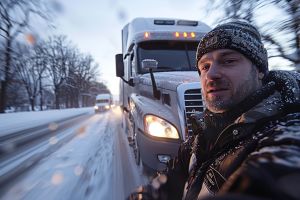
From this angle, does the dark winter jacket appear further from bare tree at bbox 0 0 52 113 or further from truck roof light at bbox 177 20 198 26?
bare tree at bbox 0 0 52 113

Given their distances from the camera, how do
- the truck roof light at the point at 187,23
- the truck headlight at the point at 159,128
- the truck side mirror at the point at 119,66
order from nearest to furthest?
the truck headlight at the point at 159,128
the truck side mirror at the point at 119,66
the truck roof light at the point at 187,23

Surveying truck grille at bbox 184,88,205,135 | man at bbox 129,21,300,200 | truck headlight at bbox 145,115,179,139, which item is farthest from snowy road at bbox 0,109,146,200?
truck grille at bbox 184,88,205,135

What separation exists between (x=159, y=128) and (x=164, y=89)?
0.74 metres

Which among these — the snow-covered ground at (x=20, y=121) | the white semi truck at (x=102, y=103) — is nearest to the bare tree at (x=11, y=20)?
the snow-covered ground at (x=20, y=121)

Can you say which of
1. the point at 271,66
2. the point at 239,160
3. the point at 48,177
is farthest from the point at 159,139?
the point at 271,66

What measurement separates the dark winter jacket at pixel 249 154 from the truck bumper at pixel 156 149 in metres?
0.63

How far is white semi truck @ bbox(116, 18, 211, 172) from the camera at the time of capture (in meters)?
2.31

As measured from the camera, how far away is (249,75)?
1145mm

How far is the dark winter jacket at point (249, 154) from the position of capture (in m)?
0.52

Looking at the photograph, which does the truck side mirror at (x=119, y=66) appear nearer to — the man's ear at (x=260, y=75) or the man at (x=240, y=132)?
the man at (x=240, y=132)

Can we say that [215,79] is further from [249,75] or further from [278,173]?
[278,173]

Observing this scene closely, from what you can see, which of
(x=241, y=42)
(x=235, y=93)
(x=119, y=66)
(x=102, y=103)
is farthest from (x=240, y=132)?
(x=102, y=103)

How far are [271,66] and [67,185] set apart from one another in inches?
198

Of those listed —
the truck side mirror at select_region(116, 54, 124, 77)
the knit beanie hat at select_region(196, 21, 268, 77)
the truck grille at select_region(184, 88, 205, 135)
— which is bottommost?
the truck grille at select_region(184, 88, 205, 135)
